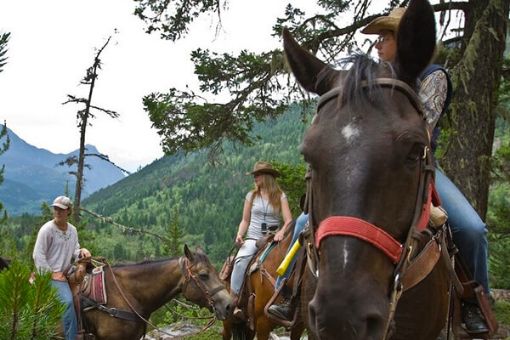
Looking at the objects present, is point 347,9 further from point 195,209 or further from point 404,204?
point 195,209

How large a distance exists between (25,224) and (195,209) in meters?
71.3

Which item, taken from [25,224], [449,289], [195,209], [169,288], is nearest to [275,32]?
[169,288]

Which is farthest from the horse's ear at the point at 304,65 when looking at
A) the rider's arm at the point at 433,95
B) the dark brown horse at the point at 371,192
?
the rider's arm at the point at 433,95

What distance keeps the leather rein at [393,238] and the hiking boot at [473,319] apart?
0.60 m

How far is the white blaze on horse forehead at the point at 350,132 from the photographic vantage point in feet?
7.16

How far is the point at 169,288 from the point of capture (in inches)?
344

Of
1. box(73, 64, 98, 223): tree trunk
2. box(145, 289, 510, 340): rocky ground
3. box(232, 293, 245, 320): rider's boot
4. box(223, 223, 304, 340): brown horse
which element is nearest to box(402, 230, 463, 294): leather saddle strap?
box(223, 223, 304, 340): brown horse

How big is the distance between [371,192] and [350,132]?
277 millimetres

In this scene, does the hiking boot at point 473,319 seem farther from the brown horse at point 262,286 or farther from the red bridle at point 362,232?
the brown horse at point 262,286

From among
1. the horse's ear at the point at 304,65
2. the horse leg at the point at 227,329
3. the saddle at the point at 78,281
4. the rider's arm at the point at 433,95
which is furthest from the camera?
the horse leg at the point at 227,329

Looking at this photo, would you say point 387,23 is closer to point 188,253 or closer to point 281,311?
point 281,311

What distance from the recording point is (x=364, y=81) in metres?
2.36

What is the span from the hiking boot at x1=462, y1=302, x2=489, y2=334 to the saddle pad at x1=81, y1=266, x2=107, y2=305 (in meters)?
6.06

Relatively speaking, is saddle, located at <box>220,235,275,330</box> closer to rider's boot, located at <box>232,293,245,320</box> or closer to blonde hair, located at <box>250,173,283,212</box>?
rider's boot, located at <box>232,293,245,320</box>
